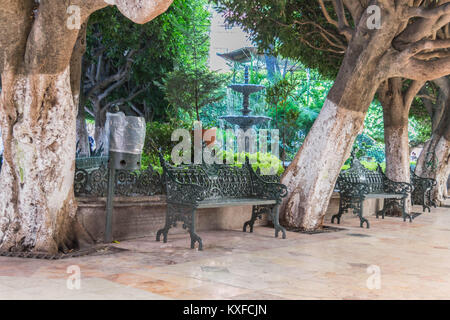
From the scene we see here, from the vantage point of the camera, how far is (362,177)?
11.4 meters

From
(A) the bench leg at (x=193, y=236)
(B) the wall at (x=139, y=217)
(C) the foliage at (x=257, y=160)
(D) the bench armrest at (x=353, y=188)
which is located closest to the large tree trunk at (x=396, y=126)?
(D) the bench armrest at (x=353, y=188)

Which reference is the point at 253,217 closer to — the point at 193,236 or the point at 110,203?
the point at 193,236

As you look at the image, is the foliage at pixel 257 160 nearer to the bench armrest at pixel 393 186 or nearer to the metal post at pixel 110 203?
the bench armrest at pixel 393 186

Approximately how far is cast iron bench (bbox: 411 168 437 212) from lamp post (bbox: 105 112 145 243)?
31.7 feet

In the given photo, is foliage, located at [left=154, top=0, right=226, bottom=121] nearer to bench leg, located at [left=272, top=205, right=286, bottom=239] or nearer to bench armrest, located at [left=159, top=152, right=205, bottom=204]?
bench leg, located at [left=272, top=205, right=286, bottom=239]

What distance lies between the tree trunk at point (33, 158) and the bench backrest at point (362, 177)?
5983 mm

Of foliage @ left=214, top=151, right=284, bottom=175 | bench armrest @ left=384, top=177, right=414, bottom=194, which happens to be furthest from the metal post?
bench armrest @ left=384, top=177, right=414, bottom=194

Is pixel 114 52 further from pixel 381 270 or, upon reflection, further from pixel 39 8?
pixel 381 270

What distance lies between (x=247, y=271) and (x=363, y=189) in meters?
5.11

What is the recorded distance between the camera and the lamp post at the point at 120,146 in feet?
23.4

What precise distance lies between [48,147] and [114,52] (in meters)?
15.2

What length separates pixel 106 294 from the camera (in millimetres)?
4574
